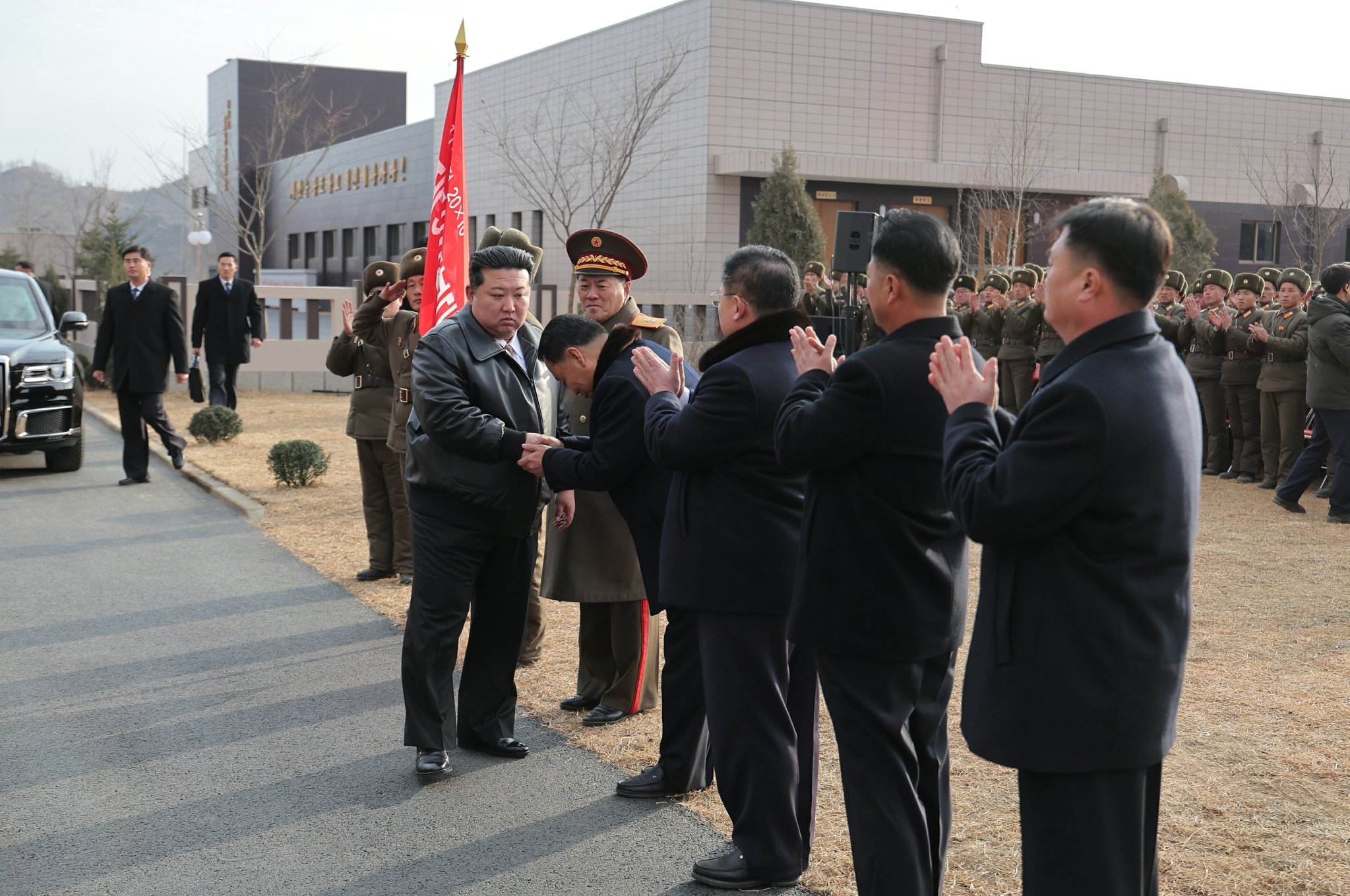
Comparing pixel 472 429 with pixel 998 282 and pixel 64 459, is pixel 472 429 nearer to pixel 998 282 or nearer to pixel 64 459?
pixel 64 459

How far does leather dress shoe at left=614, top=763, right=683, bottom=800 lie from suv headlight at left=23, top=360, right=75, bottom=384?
1027cm

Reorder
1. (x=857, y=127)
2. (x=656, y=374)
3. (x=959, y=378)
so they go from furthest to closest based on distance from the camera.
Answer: (x=857, y=127)
(x=656, y=374)
(x=959, y=378)

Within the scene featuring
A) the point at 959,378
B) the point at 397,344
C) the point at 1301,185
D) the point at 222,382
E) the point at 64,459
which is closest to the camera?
the point at 959,378

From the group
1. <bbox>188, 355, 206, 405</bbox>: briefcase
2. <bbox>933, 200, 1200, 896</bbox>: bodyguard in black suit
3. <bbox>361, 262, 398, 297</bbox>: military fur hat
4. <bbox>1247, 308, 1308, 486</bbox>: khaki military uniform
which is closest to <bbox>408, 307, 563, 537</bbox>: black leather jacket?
<bbox>933, 200, 1200, 896</bbox>: bodyguard in black suit

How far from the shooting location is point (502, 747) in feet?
17.8

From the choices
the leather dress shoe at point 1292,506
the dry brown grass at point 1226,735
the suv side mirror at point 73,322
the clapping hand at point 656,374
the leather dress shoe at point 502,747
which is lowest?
the leather dress shoe at point 502,747

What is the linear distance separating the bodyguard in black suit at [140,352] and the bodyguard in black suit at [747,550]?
981cm

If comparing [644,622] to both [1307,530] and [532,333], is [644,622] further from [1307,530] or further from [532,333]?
[1307,530]

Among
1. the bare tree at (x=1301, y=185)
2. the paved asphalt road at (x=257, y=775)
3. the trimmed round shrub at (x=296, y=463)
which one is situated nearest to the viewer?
the paved asphalt road at (x=257, y=775)

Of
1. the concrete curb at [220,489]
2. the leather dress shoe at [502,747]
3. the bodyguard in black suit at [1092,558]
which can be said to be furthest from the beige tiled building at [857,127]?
the bodyguard in black suit at [1092,558]

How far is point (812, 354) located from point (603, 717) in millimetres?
2715

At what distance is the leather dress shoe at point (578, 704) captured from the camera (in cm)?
610

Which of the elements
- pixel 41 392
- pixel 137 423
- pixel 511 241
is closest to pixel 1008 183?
pixel 137 423

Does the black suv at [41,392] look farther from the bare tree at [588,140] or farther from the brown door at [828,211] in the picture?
the brown door at [828,211]
